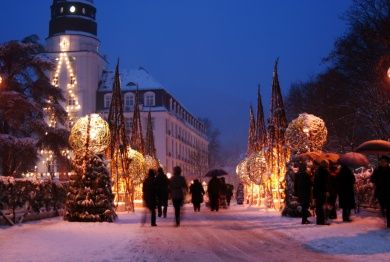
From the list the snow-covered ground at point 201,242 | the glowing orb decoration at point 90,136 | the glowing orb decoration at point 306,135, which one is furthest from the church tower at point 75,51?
the snow-covered ground at point 201,242

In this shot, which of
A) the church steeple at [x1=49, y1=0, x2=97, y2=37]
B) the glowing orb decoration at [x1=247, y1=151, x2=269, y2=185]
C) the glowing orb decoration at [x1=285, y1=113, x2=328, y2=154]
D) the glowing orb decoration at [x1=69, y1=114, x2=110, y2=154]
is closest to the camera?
the glowing orb decoration at [x1=69, y1=114, x2=110, y2=154]

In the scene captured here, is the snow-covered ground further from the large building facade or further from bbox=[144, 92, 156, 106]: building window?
bbox=[144, 92, 156, 106]: building window

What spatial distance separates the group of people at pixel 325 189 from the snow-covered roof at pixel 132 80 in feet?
191

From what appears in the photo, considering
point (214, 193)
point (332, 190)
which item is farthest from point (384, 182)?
point (214, 193)

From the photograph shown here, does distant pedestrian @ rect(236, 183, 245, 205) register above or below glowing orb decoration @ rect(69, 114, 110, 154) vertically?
below

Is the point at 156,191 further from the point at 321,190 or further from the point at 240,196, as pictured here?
the point at 240,196

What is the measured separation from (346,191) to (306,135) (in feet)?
12.9

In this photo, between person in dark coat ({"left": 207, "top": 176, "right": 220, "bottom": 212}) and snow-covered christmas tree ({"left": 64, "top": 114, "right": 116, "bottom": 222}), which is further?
person in dark coat ({"left": 207, "top": 176, "right": 220, "bottom": 212})

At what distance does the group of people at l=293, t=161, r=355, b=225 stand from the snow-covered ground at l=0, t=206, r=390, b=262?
511 mm

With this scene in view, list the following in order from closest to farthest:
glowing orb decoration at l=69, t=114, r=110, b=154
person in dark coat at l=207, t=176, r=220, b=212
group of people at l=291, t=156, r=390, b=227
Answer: group of people at l=291, t=156, r=390, b=227
glowing orb decoration at l=69, t=114, r=110, b=154
person in dark coat at l=207, t=176, r=220, b=212

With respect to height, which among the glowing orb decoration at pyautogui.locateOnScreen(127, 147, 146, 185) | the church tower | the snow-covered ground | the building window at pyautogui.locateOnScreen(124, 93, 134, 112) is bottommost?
the snow-covered ground

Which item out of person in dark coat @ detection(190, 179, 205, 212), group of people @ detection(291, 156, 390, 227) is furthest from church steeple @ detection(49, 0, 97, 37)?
group of people @ detection(291, 156, 390, 227)

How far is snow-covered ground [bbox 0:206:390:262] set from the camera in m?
10.5

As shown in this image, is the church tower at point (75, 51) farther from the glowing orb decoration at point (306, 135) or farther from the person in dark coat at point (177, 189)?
the person in dark coat at point (177, 189)
